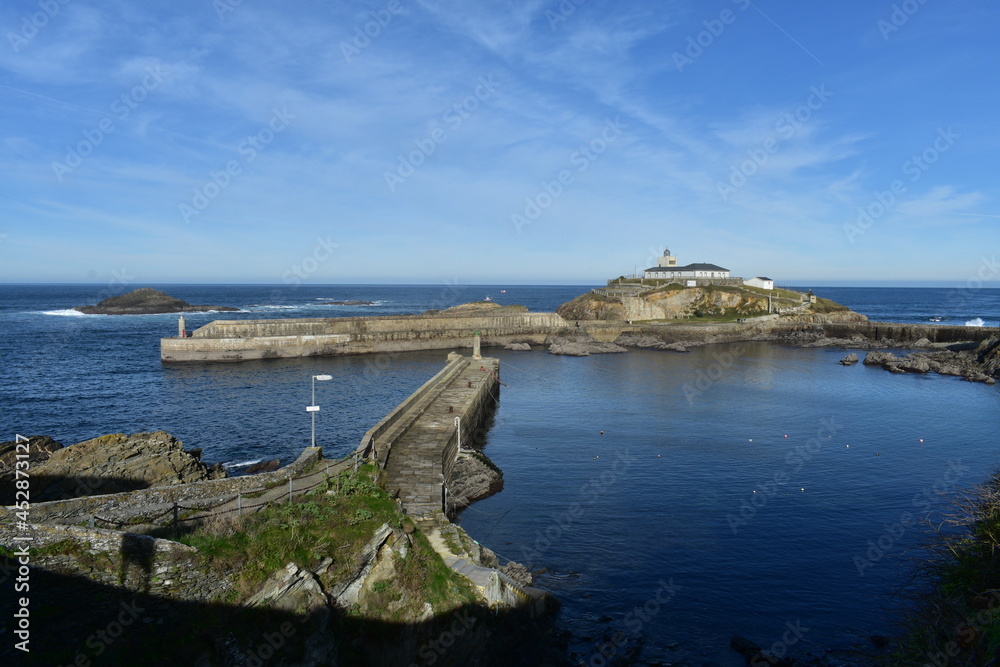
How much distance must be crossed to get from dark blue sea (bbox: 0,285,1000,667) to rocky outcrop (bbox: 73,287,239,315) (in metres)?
71.5

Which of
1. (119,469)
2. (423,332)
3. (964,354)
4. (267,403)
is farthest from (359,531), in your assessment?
(964,354)

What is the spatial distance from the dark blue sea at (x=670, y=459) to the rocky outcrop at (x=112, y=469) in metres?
A: 6.21

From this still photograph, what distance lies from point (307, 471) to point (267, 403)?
26839mm

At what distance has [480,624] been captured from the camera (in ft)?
47.1

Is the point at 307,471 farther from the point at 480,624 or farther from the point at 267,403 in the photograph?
the point at 267,403

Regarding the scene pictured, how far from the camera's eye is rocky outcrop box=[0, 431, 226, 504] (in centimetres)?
2038

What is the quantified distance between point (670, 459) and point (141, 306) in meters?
138

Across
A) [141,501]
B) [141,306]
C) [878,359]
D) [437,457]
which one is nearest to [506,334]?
[878,359]

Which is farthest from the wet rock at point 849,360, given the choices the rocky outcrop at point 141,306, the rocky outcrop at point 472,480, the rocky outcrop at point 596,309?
the rocky outcrop at point 141,306

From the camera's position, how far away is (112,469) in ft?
69.7

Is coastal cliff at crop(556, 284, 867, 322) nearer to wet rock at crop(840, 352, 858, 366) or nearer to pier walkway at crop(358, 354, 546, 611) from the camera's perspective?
wet rock at crop(840, 352, 858, 366)

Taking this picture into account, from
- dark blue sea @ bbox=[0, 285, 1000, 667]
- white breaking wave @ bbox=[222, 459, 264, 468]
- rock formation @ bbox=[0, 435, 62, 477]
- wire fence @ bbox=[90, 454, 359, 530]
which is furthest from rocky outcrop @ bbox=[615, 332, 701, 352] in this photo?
rock formation @ bbox=[0, 435, 62, 477]

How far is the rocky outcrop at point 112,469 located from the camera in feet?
66.8

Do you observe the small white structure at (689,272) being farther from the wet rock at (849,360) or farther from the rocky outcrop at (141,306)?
the rocky outcrop at (141,306)
